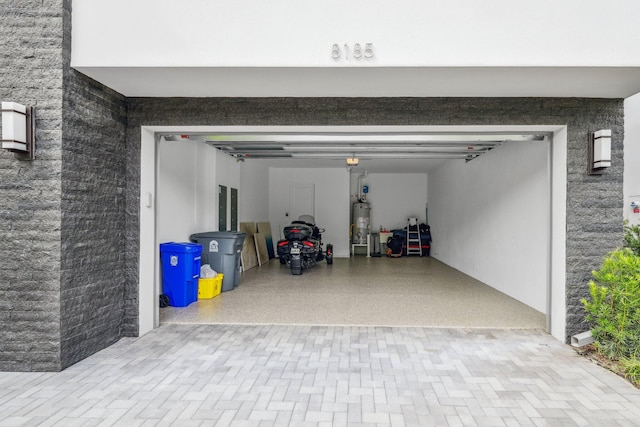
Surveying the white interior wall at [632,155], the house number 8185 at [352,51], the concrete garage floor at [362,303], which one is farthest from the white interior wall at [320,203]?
the house number 8185 at [352,51]

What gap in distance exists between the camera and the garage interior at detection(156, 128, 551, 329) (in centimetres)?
477

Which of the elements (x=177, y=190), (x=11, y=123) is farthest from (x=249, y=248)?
(x=11, y=123)

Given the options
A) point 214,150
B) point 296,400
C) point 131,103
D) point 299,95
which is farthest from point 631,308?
point 214,150

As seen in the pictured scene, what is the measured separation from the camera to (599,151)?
3.84 m

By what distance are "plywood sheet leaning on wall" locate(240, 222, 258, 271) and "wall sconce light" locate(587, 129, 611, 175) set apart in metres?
6.64

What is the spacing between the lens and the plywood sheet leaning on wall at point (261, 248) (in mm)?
9809

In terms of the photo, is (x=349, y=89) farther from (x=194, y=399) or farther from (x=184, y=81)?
(x=194, y=399)

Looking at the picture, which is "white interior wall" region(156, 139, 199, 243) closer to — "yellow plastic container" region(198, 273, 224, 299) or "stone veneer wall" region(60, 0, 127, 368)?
"yellow plastic container" region(198, 273, 224, 299)

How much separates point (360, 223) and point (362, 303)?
6.72 meters

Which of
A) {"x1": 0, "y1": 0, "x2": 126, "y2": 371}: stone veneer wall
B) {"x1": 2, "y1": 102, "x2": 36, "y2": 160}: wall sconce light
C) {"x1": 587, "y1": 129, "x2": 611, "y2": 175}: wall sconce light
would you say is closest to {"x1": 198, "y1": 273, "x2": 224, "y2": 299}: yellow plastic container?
{"x1": 0, "y1": 0, "x2": 126, "y2": 371}: stone veneer wall

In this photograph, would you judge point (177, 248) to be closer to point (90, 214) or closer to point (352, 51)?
point (90, 214)

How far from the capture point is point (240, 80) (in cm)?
353

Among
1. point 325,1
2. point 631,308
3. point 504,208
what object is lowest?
point 631,308

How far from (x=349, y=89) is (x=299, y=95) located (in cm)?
52
